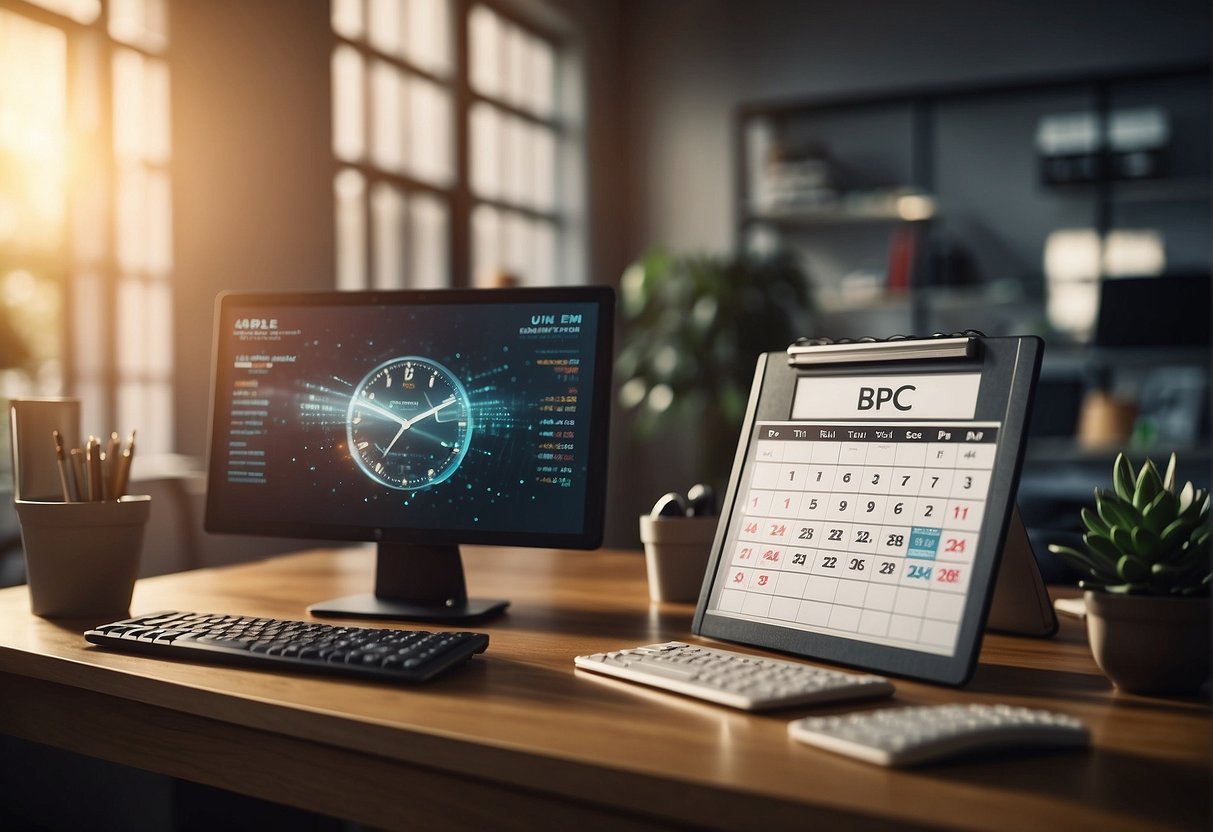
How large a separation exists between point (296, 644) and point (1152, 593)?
0.79m

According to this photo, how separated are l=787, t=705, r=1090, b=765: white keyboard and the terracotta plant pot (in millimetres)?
153

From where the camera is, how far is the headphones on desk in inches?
56.9

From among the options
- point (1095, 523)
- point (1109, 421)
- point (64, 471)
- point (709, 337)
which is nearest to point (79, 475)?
point (64, 471)

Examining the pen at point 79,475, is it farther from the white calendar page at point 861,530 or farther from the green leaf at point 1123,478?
the green leaf at point 1123,478

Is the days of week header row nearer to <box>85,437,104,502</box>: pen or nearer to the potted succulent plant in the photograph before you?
the potted succulent plant

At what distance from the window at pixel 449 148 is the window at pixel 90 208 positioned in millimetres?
698

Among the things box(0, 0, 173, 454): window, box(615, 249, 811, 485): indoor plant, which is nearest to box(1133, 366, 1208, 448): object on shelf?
box(615, 249, 811, 485): indoor plant

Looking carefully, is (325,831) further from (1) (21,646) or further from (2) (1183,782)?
(2) (1183,782)

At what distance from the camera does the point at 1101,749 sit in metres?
0.78

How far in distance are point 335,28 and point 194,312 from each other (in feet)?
4.25

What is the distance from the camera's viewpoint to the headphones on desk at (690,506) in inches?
56.9

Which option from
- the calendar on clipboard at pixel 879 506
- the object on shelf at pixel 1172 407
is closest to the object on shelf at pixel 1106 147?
the object on shelf at pixel 1172 407

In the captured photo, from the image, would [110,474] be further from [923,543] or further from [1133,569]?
[1133,569]

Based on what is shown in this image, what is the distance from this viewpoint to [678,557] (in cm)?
140
